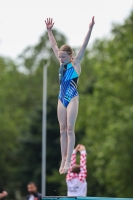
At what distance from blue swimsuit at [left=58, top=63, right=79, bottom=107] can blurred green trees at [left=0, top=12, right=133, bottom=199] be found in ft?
115

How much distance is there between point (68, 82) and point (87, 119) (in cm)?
4799

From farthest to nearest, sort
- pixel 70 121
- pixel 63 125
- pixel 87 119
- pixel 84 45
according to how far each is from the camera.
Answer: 1. pixel 87 119
2. pixel 63 125
3. pixel 70 121
4. pixel 84 45

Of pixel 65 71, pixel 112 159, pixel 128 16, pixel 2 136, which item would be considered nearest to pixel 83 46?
pixel 65 71

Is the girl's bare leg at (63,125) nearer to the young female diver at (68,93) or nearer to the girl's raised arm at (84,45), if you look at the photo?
the young female diver at (68,93)

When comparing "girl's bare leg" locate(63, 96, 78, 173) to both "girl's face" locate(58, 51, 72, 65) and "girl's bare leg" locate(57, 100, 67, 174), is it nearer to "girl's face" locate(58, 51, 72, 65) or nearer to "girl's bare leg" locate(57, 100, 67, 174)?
"girl's bare leg" locate(57, 100, 67, 174)

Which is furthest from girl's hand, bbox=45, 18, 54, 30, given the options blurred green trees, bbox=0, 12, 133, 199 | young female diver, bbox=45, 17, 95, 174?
blurred green trees, bbox=0, 12, 133, 199

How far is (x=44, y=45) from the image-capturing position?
280 feet

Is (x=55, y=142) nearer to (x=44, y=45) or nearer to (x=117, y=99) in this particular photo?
(x=117, y=99)

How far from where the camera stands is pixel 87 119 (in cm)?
6188

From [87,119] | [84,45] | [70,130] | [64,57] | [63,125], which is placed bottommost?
[70,130]

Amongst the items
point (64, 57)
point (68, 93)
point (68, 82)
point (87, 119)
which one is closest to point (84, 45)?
point (64, 57)

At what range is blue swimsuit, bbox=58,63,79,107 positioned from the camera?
1396 centimetres

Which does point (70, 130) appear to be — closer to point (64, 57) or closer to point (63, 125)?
point (63, 125)

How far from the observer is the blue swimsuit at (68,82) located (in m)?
14.0
